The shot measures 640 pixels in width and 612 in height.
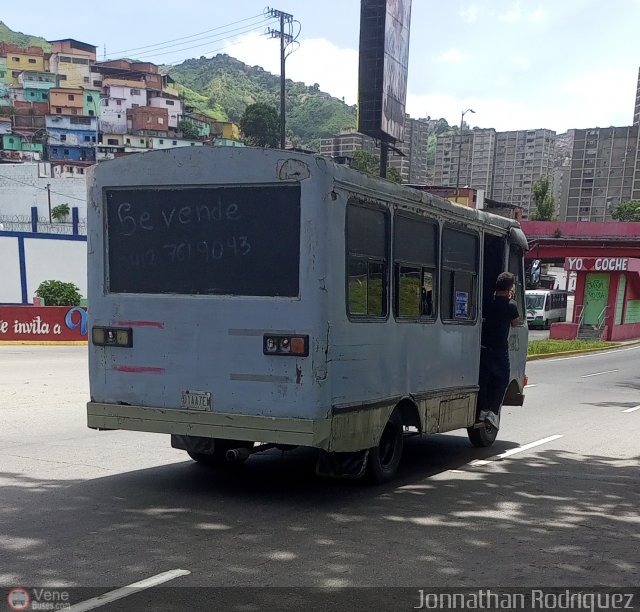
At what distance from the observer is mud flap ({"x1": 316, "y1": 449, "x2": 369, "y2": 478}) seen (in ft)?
22.4

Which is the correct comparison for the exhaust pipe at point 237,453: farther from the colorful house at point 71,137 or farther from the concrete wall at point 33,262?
the colorful house at point 71,137

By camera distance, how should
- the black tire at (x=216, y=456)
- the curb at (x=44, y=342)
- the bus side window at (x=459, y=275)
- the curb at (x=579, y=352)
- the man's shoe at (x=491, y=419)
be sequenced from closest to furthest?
the black tire at (x=216, y=456)
the bus side window at (x=459, y=275)
the man's shoe at (x=491, y=419)
the curb at (x=44, y=342)
the curb at (x=579, y=352)

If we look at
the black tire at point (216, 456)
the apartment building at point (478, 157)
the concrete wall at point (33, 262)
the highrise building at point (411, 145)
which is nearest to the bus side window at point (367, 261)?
the black tire at point (216, 456)

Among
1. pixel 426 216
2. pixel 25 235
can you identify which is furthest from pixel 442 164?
pixel 426 216

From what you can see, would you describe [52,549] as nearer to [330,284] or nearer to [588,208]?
[330,284]

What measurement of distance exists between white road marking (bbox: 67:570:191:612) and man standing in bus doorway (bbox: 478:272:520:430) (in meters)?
5.39

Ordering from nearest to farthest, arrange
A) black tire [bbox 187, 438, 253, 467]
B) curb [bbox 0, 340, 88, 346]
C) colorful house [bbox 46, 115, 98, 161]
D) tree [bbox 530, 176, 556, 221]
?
black tire [bbox 187, 438, 253, 467] → curb [bbox 0, 340, 88, 346] → tree [bbox 530, 176, 556, 221] → colorful house [bbox 46, 115, 98, 161]

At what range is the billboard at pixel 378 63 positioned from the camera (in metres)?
26.2

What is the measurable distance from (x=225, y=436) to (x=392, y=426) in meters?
1.84

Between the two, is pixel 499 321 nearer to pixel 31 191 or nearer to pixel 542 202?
pixel 31 191

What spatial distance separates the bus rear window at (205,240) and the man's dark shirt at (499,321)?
372cm

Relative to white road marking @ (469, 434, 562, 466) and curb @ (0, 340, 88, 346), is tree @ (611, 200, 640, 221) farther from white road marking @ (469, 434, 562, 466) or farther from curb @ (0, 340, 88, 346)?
white road marking @ (469, 434, 562, 466)

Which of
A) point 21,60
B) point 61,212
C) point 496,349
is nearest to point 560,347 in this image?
point 496,349

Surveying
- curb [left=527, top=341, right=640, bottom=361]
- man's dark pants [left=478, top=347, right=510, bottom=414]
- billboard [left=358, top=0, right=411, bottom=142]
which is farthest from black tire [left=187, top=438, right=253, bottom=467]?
billboard [left=358, top=0, right=411, bottom=142]
